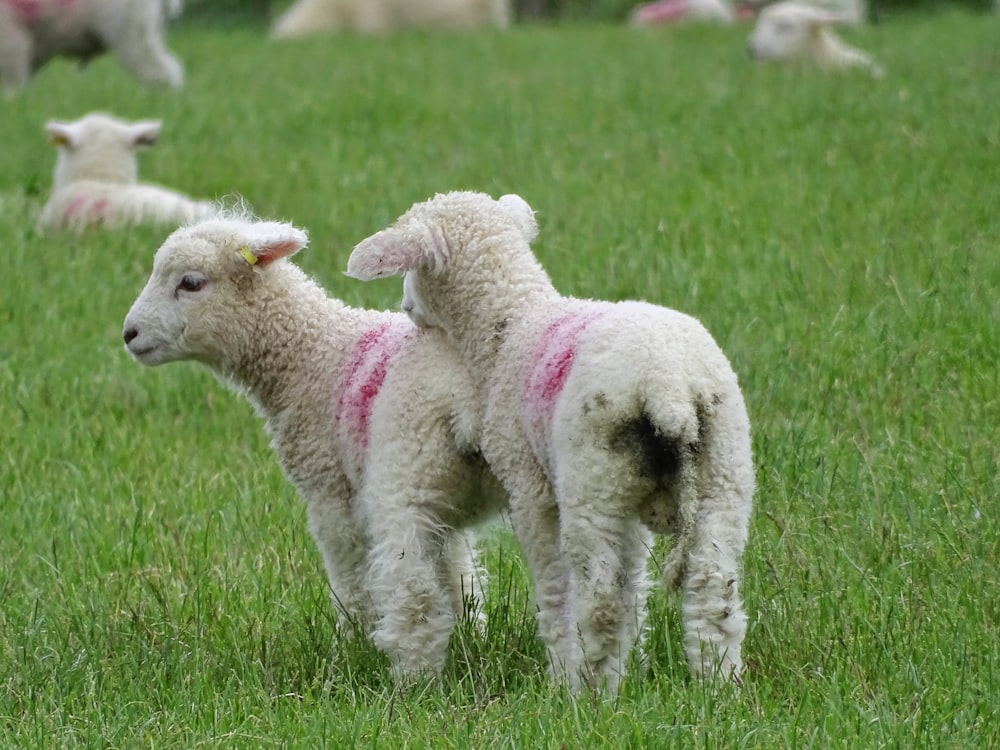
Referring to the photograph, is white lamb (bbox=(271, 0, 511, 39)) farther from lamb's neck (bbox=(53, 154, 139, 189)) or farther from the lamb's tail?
the lamb's tail

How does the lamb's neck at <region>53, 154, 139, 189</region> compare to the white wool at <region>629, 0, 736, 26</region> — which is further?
the white wool at <region>629, 0, 736, 26</region>

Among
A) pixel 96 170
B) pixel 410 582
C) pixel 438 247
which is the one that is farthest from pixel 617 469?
pixel 96 170

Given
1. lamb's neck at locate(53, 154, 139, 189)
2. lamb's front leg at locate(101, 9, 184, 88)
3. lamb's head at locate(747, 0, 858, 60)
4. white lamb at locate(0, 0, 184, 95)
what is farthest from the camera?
lamb's head at locate(747, 0, 858, 60)

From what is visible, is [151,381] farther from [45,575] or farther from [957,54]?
[957,54]

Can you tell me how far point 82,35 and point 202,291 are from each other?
9.00 meters

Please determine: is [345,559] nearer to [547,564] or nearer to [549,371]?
[547,564]

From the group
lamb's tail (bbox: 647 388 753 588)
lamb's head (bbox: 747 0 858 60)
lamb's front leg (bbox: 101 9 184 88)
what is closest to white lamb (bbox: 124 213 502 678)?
lamb's tail (bbox: 647 388 753 588)

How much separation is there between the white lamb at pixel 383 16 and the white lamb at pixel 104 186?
40.0 feet

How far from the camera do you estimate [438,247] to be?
370cm

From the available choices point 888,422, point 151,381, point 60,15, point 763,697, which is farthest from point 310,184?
point 763,697

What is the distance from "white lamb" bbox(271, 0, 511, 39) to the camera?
20562 millimetres

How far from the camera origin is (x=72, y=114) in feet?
38.0

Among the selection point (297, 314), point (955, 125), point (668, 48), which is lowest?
point (668, 48)

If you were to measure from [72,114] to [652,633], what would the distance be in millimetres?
8749
